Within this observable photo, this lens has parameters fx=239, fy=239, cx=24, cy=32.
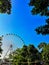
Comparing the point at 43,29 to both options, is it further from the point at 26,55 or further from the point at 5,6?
the point at 26,55

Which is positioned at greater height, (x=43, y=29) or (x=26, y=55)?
(x=26, y=55)

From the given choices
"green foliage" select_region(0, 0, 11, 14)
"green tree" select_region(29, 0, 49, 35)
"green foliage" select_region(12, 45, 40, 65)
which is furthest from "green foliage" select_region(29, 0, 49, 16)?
"green foliage" select_region(12, 45, 40, 65)

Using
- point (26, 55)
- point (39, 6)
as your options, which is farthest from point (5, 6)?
point (26, 55)

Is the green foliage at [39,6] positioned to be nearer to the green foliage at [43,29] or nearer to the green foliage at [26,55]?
the green foliage at [43,29]

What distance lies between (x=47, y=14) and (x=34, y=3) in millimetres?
1722

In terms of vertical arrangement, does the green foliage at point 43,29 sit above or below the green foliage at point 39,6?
below

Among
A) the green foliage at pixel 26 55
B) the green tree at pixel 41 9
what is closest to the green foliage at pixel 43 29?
the green tree at pixel 41 9

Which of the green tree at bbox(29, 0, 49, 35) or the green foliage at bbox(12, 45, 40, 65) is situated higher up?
the green foliage at bbox(12, 45, 40, 65)

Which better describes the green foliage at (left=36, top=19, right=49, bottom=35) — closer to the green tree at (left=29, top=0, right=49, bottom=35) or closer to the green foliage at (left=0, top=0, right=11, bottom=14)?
the green tree at (left=29, top=0, right=49, bottom=35)

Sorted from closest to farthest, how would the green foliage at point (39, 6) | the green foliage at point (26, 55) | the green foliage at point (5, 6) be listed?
the green foliage at point (5, 6) → the green foliage at point (39, 6) → the green foliage at point (26, 55)

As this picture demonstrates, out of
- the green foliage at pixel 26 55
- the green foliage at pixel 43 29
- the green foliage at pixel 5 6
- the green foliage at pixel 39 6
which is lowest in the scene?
the green foliage at pixel 43 29

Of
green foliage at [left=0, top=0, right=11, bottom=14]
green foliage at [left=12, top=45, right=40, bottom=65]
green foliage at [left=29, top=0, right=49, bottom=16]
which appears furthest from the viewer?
green foliage at [left=12, top=45, right=40, bottom=65]

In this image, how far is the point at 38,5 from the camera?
21.7 metres

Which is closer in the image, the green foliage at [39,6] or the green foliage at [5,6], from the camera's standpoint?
the green foliage at [5,6]
